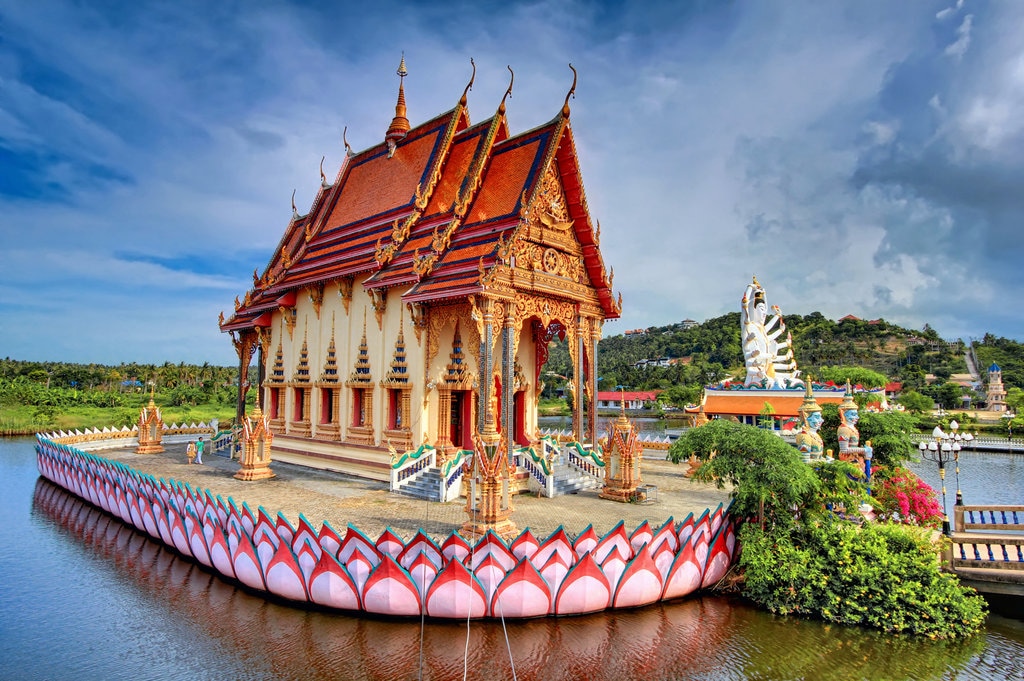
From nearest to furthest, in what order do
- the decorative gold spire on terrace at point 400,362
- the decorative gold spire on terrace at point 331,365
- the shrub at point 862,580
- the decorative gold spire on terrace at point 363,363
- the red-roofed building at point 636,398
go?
the shrub at point 862,580
the decorative gold spire on terrace at point 400,362
the decorative gold spire on terrace at point 363,363
the decorative gold spire on terrace at point 331,365
the red-roofed building at point 636,398

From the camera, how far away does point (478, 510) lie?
928cm

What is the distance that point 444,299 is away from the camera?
13.1 metres

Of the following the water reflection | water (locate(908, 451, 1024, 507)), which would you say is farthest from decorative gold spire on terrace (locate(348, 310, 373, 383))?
water (locate(908, 451, 1024, 507))

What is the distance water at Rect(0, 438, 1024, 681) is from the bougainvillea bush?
199 centimetres

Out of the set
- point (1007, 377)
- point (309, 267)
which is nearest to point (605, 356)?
point (1007, 377)

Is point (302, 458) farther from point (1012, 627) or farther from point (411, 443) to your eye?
point (1012, 627)

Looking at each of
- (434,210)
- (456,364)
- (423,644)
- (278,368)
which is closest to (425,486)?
(456,364)

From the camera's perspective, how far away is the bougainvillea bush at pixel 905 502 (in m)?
9.47

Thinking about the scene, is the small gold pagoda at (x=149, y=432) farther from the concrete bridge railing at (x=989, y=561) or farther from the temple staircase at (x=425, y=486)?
the concrete bridge railing at (x=989, y=561)

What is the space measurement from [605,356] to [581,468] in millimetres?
99224

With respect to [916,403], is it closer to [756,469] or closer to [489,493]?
[756,469]

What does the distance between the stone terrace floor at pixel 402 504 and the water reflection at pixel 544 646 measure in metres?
2.12

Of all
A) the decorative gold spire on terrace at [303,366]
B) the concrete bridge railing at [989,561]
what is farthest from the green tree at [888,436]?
the decorative gold spire on terrace at [303,366]

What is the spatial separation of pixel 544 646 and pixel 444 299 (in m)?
8.17
